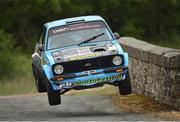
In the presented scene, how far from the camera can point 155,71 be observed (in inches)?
640

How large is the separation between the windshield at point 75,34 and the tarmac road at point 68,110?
1622 millimetres

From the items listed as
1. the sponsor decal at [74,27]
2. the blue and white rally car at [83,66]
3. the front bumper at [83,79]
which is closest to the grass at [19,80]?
the sponsor decal at [74,27]

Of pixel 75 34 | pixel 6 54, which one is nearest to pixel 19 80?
pixel 6 54

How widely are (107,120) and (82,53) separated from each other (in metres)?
1.80

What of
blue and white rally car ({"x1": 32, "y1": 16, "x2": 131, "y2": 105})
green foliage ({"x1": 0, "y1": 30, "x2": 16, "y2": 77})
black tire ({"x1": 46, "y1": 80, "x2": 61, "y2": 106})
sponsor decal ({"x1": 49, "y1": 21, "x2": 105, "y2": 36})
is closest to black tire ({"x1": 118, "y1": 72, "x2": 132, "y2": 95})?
blue and white rally car ({"x1": 32, "y1": 16, "x2": 131, "y2": 105})

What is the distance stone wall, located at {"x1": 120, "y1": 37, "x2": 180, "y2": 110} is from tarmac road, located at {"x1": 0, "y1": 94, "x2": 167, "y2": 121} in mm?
1032

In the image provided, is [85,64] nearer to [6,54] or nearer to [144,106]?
[144,106]

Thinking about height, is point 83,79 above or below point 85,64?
below

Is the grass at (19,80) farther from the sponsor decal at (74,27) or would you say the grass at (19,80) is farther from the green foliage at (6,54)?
the sponsor decal at (74,27)

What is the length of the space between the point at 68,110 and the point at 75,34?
6.45 ft

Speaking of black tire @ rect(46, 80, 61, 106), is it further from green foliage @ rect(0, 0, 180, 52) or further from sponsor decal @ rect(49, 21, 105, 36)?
green foliage @ rect(0, 0, 180, 52)

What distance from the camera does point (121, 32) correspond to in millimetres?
54500

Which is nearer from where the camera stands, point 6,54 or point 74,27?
point 74,27

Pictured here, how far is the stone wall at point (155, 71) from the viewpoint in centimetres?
1461
